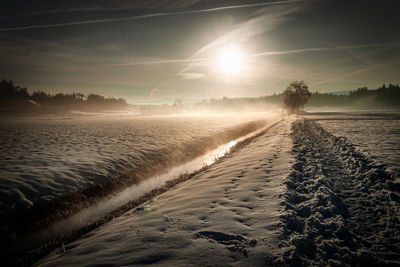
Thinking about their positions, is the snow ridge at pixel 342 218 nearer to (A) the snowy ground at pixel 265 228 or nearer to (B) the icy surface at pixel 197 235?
(A) the snowy ground at pixel 265 228

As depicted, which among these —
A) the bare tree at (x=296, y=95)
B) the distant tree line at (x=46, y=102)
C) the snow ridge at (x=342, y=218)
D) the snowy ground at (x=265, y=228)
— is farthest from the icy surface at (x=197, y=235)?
the distant tree line at (x=46, y=102)

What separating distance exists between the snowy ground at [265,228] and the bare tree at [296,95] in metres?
78.1

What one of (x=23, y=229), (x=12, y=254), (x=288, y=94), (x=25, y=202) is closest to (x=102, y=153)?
(x=25, y=202)

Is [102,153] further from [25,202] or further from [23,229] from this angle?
[23,229]

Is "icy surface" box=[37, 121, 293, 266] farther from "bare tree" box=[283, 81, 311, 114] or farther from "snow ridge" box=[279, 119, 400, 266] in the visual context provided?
"bare tree" box=[283, 81, 311, 114]

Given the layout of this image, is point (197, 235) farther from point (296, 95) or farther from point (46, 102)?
point (46, 102)

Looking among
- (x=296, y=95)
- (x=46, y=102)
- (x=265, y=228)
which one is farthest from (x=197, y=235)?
(x=46, y=102)

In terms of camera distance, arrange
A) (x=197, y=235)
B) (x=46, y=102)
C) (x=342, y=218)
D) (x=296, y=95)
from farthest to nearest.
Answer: (x=46, y=102), (x=296, y=95), (x=342, y=218), (x=197, y=235)

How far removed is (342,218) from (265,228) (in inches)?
77.6

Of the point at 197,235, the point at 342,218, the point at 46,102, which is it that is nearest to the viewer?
the point at 197,235

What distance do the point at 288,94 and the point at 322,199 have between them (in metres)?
82.3

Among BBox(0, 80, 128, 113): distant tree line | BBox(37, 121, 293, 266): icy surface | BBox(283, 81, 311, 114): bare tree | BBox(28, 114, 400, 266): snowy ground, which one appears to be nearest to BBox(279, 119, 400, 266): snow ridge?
BBox(28, 114, 400, 266): snowy ground

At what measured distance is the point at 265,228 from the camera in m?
3.85

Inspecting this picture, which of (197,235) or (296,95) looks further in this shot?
(296,95)
